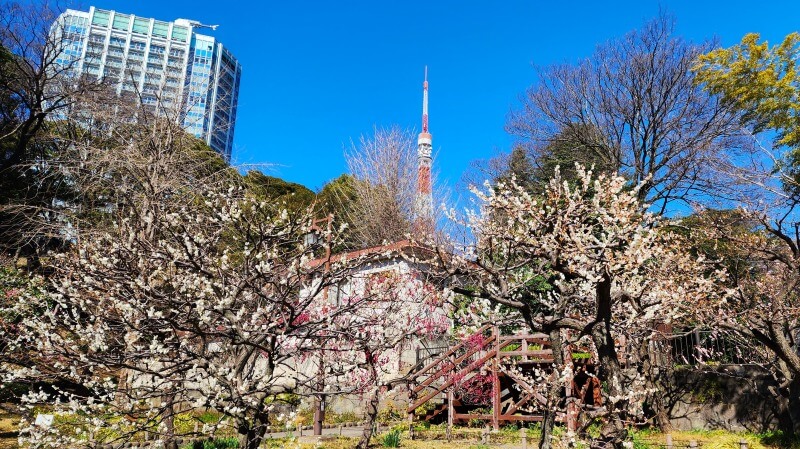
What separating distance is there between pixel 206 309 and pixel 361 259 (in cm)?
185

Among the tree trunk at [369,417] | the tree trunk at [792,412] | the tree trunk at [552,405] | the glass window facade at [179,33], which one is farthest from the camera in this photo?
the glass window facade at [179,33]

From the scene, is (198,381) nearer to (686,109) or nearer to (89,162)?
(89,162)

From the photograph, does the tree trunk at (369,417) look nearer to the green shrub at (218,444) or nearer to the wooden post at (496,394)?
the green shrub at (218,444)

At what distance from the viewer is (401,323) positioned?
9.45 meters

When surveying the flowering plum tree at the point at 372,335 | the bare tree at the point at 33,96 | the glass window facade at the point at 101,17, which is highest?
the glass window facade at the point at 101,17

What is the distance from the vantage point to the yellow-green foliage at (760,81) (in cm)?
1614

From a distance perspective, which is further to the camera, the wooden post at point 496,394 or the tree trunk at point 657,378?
the tree trunk at point 657,378

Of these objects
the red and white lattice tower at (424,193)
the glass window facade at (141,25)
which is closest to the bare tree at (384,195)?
the red and white lattice tower at (424,193)

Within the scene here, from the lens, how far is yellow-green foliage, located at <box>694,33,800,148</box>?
53.0 feet

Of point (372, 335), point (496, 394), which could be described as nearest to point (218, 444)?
point (372, 335)

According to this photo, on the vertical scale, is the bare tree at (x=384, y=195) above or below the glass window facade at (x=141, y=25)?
below

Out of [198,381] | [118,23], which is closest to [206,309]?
[198,381]

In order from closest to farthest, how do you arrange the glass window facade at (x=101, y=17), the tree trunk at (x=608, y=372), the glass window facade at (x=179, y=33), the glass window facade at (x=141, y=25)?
the tree trunk at (x=608, y=372) < the glass window facade at (x=101, y=17) < the glass window facade at (x=141, y=25) < the glass window facade at (x=179, y=33)

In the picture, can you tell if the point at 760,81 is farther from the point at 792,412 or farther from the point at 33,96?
the point at 33,96
